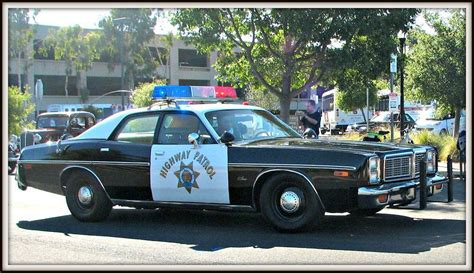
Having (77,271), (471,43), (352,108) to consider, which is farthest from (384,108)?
(77,271)

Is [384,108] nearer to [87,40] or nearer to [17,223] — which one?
[87,40]

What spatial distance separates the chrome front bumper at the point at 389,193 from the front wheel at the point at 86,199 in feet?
11.1

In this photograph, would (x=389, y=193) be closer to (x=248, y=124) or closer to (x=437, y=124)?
(x=248, y=124)

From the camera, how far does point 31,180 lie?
9312 mm

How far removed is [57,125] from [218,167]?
1348cm

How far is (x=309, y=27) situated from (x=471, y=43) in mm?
8533

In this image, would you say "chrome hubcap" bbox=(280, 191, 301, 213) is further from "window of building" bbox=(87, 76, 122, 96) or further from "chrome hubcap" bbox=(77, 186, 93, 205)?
"window of building" bbox=(87, 76, 122, 96)

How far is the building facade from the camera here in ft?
143

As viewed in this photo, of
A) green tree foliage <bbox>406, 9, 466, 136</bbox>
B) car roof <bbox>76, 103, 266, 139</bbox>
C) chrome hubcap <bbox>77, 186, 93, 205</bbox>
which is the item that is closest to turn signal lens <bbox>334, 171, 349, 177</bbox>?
car roof <bbox>76, 103, 266, 139</bbox>

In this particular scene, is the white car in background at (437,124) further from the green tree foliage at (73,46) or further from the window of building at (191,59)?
the window of building at (191,59)

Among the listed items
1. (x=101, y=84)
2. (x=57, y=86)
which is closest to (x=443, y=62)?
(x=57, y=86)

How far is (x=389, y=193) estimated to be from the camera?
7.23m

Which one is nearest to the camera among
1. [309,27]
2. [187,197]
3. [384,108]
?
[187,197]

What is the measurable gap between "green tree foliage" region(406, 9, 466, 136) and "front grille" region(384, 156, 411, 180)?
37.6ft
